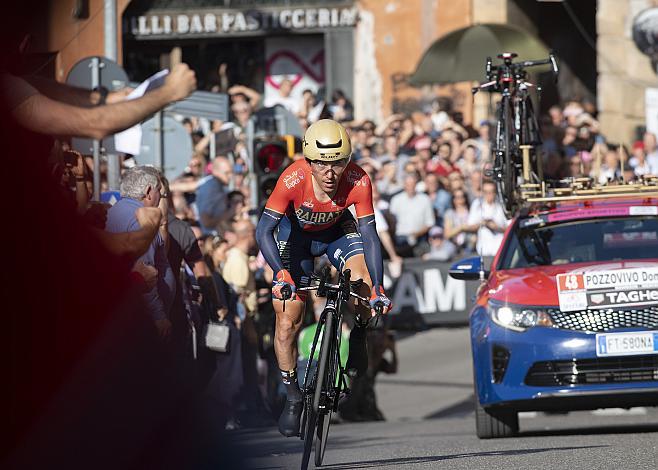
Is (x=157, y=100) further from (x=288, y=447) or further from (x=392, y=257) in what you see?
(x=392, y=257)

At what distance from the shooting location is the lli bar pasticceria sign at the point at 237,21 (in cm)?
3111

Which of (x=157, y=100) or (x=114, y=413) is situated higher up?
(x=157, y=100)

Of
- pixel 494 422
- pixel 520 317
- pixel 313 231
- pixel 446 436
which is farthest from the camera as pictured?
pixel 446 436

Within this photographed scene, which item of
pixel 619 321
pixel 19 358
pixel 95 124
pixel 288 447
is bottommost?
pixel 288 447

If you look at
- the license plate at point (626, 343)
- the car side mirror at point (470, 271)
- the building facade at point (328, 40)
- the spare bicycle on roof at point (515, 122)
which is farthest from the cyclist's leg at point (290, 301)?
the building facade at point (328, 40)

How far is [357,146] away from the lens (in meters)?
23.4

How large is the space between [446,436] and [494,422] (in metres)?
1.05

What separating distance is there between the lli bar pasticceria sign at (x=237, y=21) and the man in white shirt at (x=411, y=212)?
10.0 metres

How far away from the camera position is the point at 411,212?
849 inches

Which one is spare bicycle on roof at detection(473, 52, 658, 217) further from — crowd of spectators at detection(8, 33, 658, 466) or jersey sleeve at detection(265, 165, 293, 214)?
jersey sleeve at detection(265, 165, 293, 214)

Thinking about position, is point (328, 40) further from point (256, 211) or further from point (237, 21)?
point (256, 211)

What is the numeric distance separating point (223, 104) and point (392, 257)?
4470mm

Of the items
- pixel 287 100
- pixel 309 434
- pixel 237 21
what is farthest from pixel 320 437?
pixel 237 21

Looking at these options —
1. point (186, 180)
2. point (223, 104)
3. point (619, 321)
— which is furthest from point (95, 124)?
point (186, 180)
